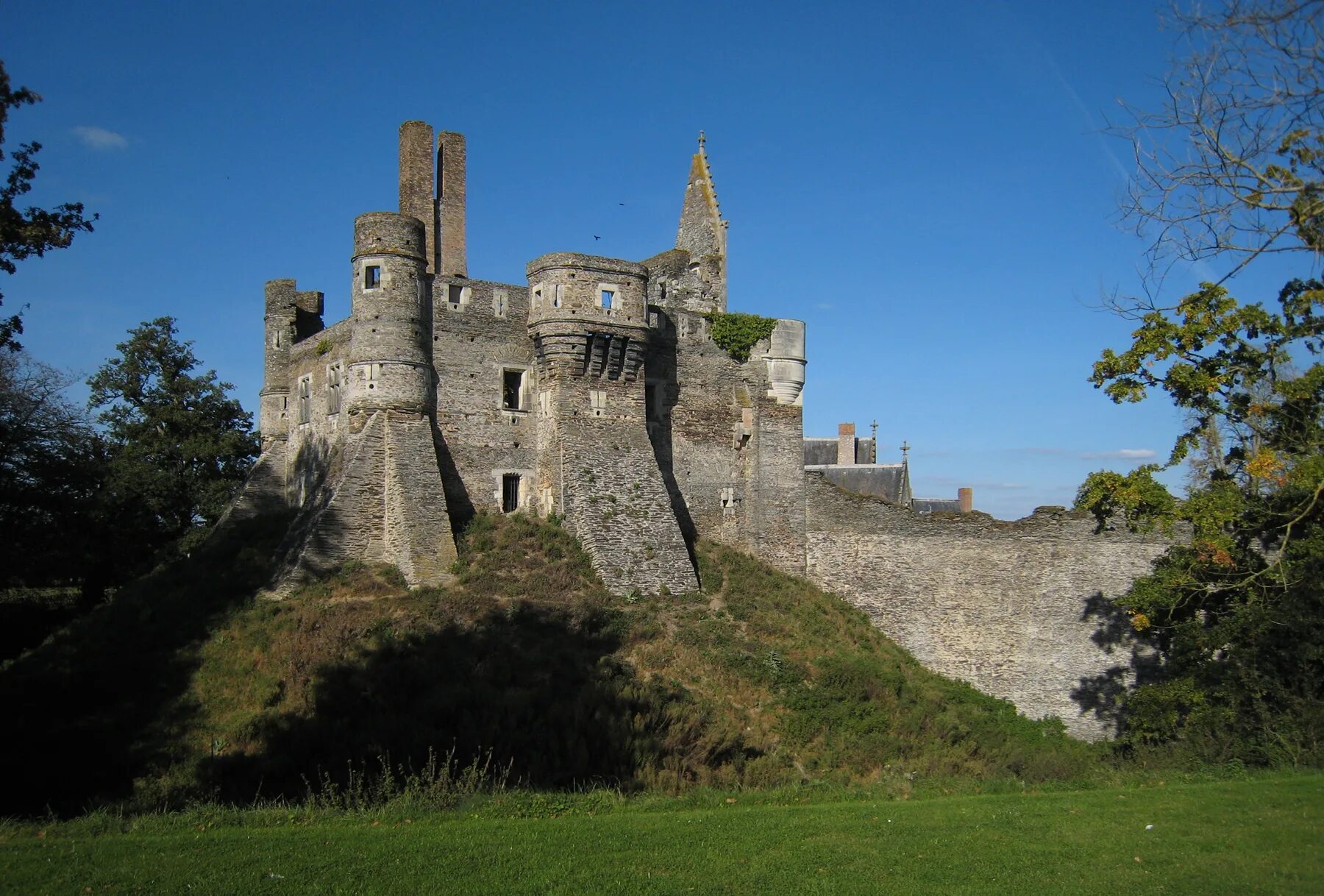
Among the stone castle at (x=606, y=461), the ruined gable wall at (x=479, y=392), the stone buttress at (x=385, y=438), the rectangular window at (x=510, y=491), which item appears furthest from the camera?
the rectangular window at (x=510, y=491)

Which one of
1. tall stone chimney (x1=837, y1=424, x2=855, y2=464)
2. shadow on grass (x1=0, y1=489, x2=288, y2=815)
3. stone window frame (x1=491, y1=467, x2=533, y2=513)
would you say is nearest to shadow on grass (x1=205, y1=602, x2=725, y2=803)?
shadow on grass (x1=0, y1=489, x2=288, y2=815)

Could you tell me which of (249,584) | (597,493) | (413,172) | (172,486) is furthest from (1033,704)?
(172,486)

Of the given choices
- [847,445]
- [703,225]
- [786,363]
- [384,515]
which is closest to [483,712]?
[384,515]

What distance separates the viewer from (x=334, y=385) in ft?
88.0

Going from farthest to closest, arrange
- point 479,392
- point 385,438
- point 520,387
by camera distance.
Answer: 1. point 520,387
2. point 479,392
3. point 385,438

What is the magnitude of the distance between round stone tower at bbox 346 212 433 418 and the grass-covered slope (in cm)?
342

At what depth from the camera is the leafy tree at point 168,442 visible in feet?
107

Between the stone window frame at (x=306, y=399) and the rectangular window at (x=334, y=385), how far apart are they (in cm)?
148

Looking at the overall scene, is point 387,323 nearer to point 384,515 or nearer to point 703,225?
point 384,515

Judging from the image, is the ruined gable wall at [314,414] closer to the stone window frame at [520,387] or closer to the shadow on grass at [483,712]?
the stone window frame at [520,387]

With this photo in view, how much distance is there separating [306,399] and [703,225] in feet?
39.1

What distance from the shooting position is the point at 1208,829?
1100cm

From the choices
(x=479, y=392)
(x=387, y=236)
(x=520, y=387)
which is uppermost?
(x=387, y=236)

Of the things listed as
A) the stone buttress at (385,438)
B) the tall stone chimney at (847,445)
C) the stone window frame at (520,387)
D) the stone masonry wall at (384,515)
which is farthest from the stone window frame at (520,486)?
the tall stone chimney at (847,445)
